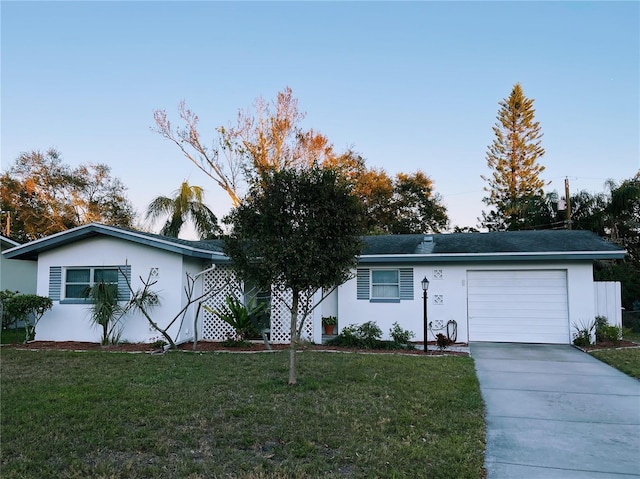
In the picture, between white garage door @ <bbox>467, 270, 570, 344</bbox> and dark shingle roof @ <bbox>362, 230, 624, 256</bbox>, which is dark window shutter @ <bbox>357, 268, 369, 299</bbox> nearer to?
dark shingle roof @ <bbox>362, 230, 624, 256</bbox>

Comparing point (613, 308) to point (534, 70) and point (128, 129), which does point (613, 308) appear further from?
point (128, 129)

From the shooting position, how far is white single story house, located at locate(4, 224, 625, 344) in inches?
456

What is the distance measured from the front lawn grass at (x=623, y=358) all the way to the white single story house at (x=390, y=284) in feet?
4.82

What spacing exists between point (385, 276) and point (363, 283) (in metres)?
0.64

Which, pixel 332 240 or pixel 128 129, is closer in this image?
pixel 332 240

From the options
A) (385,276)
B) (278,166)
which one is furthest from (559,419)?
(278,166)

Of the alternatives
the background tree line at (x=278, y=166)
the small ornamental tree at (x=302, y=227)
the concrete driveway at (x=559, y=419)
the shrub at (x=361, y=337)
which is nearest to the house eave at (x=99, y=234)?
the shrub at (x=361, y=337)

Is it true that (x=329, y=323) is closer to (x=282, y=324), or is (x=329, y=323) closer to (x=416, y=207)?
(x=282, y=324)

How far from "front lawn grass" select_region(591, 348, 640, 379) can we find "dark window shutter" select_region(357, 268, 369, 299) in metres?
5.53

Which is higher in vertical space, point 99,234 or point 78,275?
point 99,234

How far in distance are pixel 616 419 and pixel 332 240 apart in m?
4.15

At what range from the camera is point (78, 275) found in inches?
476

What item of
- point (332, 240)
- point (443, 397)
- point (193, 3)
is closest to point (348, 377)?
point (443, 397)

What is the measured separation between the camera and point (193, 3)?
11.1 metres
